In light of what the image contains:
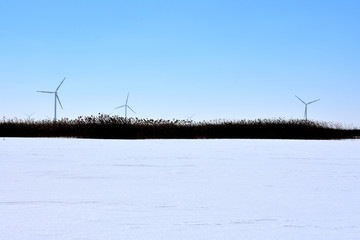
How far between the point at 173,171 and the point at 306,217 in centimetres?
289

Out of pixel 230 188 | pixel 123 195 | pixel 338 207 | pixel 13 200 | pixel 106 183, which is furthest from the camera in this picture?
pixel 106 183

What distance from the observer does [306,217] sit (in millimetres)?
2934

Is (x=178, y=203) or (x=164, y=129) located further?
(x=164, y=129)

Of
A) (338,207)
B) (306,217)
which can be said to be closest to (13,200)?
(306,217)

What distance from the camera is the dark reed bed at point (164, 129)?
21.7 meters

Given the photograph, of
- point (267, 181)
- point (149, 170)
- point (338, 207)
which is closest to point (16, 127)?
point (149, 170)

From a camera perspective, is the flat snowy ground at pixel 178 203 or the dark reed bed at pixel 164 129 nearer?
the flat snowy ground at pixel 178 203

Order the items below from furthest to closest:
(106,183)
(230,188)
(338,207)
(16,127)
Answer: (16,127)
(106,183)
(230,188)
(338,207)

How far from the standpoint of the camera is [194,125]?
24281 mm

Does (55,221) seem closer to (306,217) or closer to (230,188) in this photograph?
(306,217)

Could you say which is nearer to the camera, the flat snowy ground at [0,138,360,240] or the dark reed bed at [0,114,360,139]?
the flat snowy ground at [0,138,360,240]

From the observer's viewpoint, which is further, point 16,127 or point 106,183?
point 16,127

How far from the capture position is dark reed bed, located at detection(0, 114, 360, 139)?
853 inches

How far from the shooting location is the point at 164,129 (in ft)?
75.0
